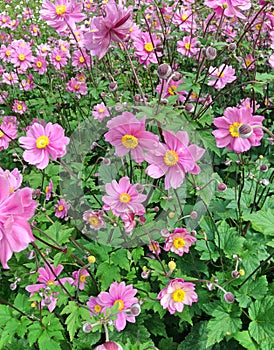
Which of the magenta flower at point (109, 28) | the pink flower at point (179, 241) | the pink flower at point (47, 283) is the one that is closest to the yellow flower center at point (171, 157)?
the pink flower at point (179, 241)

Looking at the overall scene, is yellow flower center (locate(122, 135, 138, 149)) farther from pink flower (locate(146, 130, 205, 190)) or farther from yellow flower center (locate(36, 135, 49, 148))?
yellow flower center (locate(36, 135, 49, 148))

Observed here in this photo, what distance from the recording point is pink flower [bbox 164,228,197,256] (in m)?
1.93

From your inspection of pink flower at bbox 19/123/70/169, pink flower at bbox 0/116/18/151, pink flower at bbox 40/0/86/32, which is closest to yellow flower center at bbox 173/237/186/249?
pink flower at bbox 19/123/70/169

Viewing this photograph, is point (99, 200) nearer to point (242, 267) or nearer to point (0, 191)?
point (242, 267)

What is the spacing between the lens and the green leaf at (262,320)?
189 centimetres

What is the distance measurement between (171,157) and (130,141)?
0.64ft

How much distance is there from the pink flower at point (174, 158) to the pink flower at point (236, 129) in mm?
246

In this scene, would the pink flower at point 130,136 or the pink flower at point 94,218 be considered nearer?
the pink flower at point 130,136

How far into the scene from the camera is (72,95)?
352cm

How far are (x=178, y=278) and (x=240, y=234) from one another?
→ 2.04ft

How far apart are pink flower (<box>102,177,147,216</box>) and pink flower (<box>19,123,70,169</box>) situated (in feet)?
0.98

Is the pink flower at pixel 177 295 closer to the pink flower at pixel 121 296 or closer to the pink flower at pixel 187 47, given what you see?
the pink flower at pixel 121 296

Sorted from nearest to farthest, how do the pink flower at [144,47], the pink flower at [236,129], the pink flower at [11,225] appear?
the pink flower at [11,225] → the pink flower at [236,129] → the pink flower at [144,47]

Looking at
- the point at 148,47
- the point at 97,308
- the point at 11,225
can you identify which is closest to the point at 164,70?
the point at 11,225
